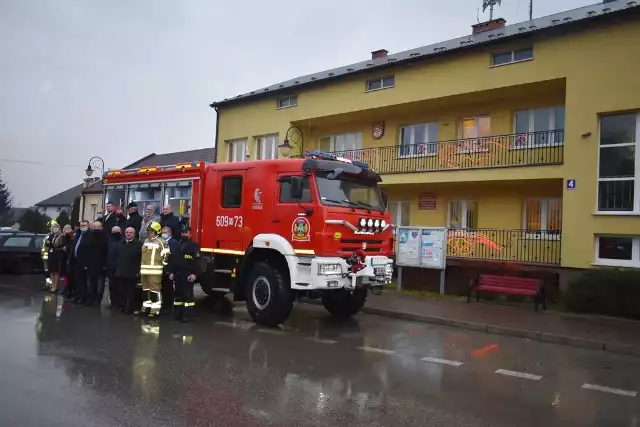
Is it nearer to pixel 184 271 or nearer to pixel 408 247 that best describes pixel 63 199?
pixel 408 247

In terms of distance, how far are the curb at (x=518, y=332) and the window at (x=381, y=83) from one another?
9.66 metres

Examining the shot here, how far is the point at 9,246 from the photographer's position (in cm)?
1784

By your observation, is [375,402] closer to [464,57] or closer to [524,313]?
[524,313]

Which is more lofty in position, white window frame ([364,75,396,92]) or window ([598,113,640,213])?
white window frame ([364,75,396,92])

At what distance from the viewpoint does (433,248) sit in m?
14.6

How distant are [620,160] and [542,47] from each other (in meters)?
3.89

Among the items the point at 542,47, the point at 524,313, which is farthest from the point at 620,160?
the point at 524,313

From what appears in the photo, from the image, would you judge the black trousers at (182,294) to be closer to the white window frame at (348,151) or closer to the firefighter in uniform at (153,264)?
the firefighter in uniform at (153,264)

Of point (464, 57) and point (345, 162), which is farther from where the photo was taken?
point (464, 57)

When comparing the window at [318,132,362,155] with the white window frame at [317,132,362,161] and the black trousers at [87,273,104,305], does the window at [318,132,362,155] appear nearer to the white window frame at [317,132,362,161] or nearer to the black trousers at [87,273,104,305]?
the white window frame at [317,132,362,161]

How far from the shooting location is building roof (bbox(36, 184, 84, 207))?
65.9 meters

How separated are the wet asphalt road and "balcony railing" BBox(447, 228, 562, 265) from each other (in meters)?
6.09

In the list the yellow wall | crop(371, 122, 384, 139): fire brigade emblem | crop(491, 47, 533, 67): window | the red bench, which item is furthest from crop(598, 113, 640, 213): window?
crop(371, 122, 384, 139): fire brigade emblem

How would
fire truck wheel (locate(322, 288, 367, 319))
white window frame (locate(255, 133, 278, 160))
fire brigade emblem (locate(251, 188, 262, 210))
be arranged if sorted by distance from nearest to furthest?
1. fire brigade emblem (locate(251, 188, 262, 210))
2. fire truck wheel (locate(322, 288, 367, 319))
3. white window frame (locate(255, 133, 278, 160))
